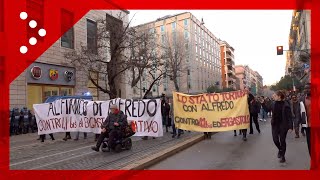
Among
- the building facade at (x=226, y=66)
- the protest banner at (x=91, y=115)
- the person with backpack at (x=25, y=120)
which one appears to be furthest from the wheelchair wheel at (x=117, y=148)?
the building facade at (x=226, y=66)

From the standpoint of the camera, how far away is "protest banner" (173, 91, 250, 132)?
1497cm

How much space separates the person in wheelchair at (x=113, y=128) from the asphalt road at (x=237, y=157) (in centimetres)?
179

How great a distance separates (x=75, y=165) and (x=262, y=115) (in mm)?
22164

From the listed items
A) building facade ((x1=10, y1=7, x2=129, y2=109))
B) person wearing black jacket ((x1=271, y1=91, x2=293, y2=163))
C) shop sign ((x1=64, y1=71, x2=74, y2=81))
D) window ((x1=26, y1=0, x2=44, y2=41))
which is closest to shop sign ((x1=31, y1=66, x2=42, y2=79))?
building facade ((x1=10, y1=7, x2=129, y2=109))

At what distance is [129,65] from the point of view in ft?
101

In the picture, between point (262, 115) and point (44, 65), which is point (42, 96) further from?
point (262, 115)

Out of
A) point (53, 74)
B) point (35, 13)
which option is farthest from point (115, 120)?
point (53, 74)

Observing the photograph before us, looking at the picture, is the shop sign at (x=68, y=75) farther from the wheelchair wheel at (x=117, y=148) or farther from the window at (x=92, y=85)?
the wheelchair wheel at (x=117, y=148)

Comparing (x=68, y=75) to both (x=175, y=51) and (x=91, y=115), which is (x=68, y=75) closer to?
(x=91, y=115)

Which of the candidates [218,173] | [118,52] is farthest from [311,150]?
[118,52]

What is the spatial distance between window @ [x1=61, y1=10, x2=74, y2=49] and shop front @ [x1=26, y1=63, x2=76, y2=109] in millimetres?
1763

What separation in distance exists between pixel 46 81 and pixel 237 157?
19.6m

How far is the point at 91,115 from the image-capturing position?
16.7 m

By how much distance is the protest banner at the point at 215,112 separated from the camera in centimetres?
1497
